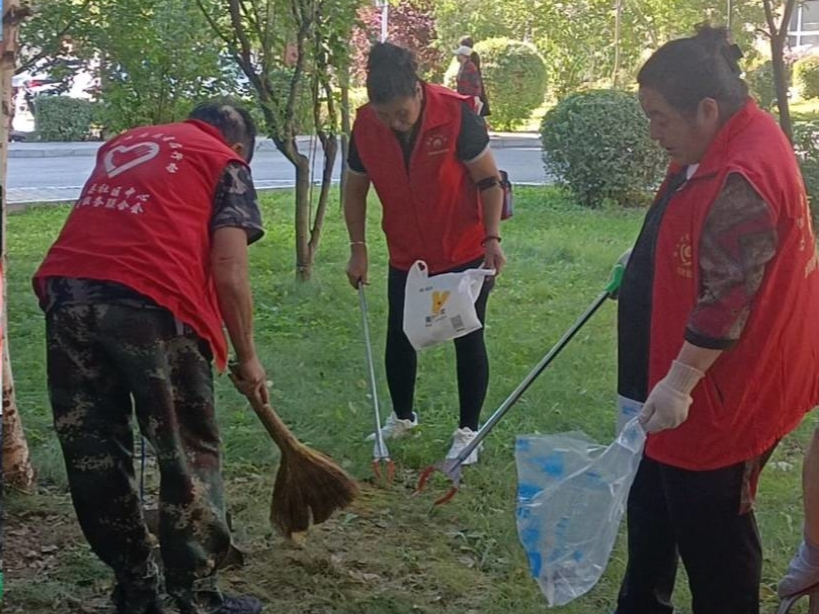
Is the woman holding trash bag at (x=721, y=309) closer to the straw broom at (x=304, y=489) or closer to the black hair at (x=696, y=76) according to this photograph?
the black hair at (x=696, y=76)

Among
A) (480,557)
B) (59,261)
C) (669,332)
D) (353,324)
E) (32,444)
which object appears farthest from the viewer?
(353,324)

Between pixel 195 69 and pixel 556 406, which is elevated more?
pixel 195 69

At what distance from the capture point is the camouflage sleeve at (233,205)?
9.84 feet

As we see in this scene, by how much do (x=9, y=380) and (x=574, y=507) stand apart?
7.11 feet

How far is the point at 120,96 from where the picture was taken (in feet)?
27.8

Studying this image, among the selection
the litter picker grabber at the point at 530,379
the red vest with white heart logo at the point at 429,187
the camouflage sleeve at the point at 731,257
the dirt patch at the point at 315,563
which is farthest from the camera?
the red vest with white heart logo at the point at 429,187

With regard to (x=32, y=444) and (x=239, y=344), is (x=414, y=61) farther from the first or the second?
(x=32, y=444)

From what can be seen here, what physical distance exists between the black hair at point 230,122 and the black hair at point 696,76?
1.21 m

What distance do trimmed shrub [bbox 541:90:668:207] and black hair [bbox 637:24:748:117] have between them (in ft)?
29.7

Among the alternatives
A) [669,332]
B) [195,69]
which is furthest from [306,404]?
[195,69]

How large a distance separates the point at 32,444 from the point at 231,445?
0.83 meters

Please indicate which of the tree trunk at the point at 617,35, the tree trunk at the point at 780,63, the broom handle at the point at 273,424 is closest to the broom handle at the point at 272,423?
the broom handle at the point at 273,424

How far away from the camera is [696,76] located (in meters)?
2.45

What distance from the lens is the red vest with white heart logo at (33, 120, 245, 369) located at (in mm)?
2891
